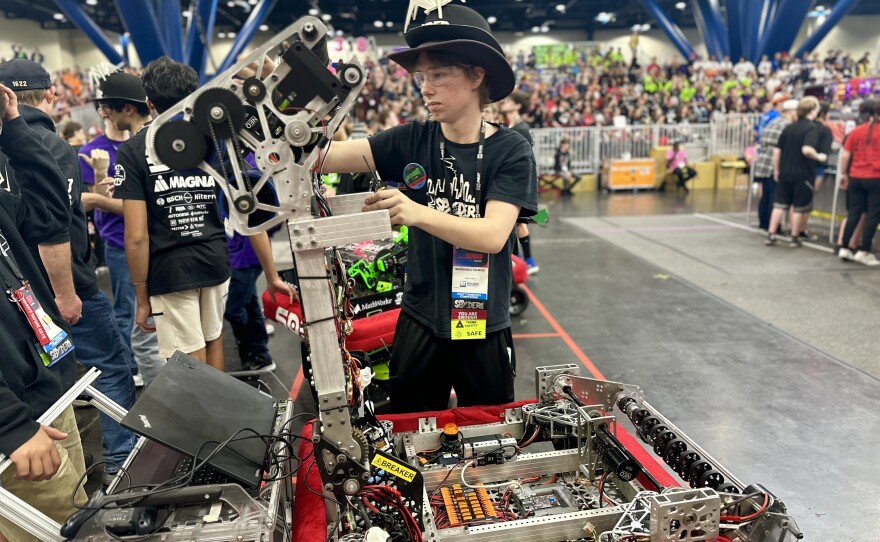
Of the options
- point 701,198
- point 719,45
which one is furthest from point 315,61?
point 719,45

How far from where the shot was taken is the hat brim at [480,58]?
177cm

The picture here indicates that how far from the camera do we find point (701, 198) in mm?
12930

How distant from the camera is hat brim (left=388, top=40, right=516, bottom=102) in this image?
177cm

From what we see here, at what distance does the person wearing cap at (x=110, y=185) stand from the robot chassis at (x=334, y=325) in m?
2.04

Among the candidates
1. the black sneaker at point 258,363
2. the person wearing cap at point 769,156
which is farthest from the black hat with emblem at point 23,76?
the person wearing cap at point 769,156

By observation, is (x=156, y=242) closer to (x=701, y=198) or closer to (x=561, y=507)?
(x=561, y=507)

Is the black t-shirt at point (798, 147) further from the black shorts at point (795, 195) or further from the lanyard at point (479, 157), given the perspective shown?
the lanyard at point (479, 157)

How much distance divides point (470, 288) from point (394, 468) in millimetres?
688

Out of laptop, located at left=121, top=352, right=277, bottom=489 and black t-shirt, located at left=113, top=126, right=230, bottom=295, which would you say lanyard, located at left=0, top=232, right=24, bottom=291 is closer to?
laptop, located at left=121, top=352, right=277, bottom=489

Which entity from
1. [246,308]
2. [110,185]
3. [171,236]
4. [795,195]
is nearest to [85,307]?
[171,236]

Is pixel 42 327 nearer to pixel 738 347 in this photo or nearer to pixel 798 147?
pixel 738 347

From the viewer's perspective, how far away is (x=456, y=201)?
79.6 inches

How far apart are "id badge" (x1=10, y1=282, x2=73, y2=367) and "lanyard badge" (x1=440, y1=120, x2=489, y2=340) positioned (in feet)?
4.18

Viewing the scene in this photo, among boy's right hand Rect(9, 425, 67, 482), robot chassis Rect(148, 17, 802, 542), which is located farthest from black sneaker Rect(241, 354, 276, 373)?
boy's right hand Rect(9, 425, 67, 482)
